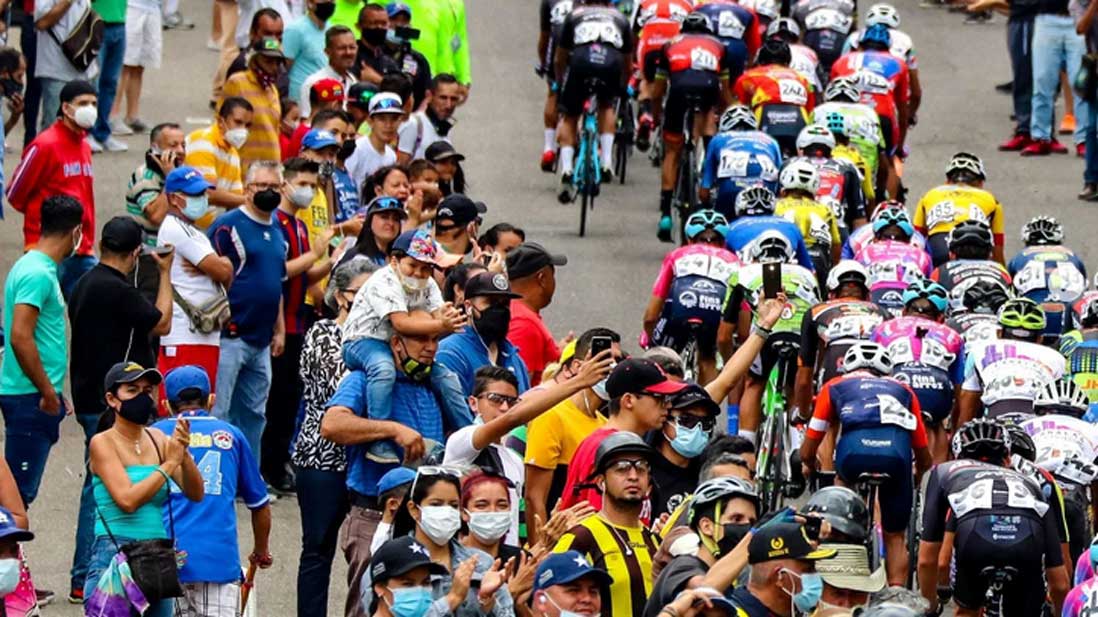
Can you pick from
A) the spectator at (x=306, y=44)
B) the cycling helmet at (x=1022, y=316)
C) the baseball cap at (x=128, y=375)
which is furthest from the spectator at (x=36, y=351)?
the spectator at (x=306, y=44)

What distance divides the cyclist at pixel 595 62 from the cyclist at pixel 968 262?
12.8 ft

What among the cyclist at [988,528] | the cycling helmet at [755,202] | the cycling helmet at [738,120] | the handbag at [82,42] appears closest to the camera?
the cyclist at [988,528]

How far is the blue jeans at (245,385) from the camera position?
48.5 feet

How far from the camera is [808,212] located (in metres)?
18.3

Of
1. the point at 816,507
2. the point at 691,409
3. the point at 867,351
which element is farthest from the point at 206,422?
the point at 867,351

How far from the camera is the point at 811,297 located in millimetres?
16453

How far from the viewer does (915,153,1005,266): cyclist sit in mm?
19281

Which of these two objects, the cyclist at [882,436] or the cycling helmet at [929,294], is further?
the cycling helmet at [929,294]

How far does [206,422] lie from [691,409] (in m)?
2.34

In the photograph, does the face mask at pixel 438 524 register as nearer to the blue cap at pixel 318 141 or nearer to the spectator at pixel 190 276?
the spectator at pixel 190 276

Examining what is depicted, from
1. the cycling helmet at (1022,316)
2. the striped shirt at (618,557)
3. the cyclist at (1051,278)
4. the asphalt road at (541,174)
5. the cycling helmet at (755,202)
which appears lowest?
the asphalt road at (541,174)

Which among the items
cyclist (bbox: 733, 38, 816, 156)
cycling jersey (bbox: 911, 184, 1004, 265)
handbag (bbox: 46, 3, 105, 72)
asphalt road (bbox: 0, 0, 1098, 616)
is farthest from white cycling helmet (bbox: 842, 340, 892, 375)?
handbag (bbox: 46, 3, 105, 72)

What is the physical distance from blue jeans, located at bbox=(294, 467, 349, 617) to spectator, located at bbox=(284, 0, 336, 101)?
842 cm

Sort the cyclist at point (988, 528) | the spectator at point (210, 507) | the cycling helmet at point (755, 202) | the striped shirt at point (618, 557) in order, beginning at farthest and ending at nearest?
the cycling helmet at point (755, 202) → the cyclist at point (988, 528) → the spectator at point (210, 507) → the striped shirt at point (618, 557)
